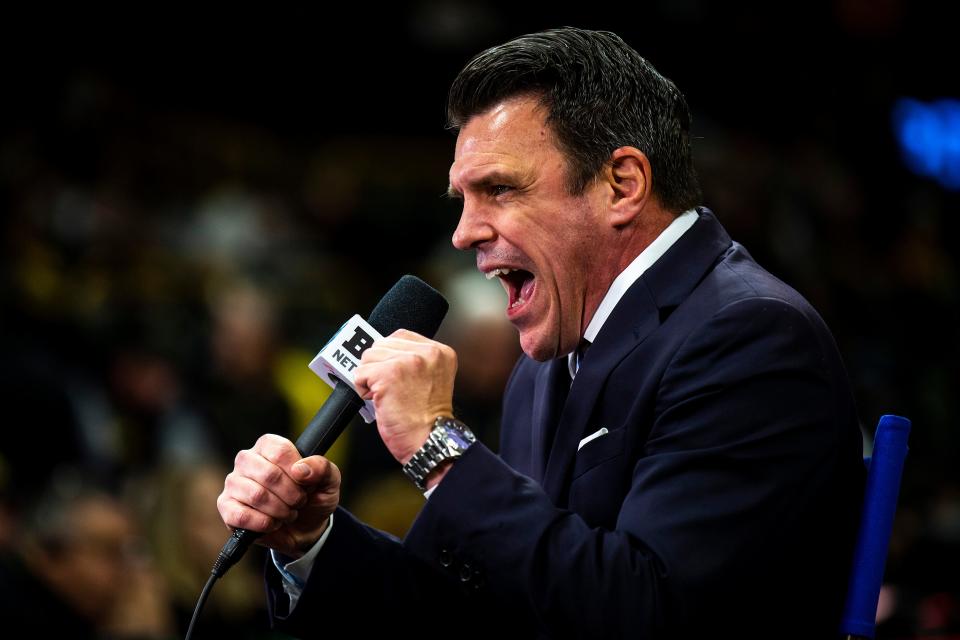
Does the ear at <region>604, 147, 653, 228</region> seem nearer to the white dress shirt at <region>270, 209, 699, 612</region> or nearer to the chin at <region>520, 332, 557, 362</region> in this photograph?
the white dress shirt at <region>270, 209, 699, 612</region>

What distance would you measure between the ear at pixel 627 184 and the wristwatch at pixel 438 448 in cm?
47

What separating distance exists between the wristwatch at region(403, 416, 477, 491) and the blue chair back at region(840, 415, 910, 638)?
635 mm

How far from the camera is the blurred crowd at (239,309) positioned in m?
4.17

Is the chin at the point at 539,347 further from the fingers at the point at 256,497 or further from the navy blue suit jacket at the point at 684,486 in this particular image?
the fingers at the point at 256,497

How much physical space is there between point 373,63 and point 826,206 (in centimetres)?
315

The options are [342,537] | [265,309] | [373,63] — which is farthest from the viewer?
[373,63]

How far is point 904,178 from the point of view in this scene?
8.89 metres

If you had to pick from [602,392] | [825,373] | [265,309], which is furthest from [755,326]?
[265,309]

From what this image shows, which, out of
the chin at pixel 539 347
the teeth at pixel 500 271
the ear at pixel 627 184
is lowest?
the chin at pixel 539 347

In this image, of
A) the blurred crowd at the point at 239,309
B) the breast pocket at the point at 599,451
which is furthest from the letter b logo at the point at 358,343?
the blurred crowd at the point at 239,309

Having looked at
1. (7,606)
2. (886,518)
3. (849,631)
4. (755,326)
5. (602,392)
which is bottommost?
(7,606)

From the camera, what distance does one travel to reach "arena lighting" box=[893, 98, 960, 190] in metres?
9.10

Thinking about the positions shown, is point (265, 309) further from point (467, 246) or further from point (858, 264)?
point (858, 264)

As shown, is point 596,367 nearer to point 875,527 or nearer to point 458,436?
point 458,436
